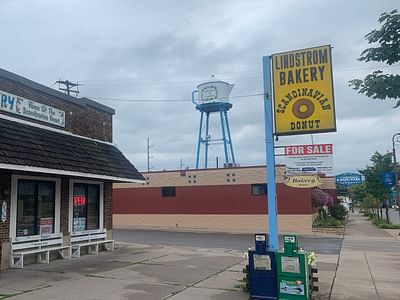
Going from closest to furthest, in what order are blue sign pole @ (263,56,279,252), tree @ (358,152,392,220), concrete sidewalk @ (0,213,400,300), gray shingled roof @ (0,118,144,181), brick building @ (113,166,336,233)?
concrete sidewalk @ (0,213,400,300) < blue sign pole @ (263,56,279,252) < gray shingled roof @ (0,118,144,181) < brick building @ (113,166,336,233) < tree @ (358,152,392,220)

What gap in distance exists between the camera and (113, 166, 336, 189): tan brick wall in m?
31.5

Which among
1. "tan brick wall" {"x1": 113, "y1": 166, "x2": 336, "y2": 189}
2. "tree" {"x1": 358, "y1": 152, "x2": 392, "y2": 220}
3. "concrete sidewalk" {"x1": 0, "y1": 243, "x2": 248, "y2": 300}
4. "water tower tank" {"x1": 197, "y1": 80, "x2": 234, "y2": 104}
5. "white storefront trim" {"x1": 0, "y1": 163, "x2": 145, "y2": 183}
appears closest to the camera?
"concrete sidewalk" {"x1": 0, "y1": 243, "x2": 248, "y2": 300}

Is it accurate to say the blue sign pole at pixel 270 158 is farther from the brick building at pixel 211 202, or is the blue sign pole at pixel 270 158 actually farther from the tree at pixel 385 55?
the brick building at pixel 211 202

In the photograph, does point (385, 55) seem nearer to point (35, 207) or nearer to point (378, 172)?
point (35, 207)

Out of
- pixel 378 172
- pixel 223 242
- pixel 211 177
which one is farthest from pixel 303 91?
pixel 378 172

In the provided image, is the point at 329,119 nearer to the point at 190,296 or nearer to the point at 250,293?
the point at 250,293

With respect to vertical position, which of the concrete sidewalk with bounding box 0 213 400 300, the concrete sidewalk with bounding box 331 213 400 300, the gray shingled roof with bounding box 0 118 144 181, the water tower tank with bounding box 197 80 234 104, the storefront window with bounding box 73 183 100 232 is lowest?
the concrete sidewalk with bounding box 331 213 400 300

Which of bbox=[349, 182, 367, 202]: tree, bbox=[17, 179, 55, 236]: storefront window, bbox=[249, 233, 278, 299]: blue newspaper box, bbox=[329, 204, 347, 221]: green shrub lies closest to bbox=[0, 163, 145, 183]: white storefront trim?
bbox=[17, 179, 55, 236]: storefront window

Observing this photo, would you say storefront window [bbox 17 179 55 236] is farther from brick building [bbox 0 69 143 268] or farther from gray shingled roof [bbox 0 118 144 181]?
gray shingled roof [bbox 0 118 144 181]

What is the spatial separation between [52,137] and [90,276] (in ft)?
16.6

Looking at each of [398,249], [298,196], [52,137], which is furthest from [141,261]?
[298,196]

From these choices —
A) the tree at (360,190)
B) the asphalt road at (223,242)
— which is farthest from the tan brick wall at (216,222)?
the tree at (360,190)

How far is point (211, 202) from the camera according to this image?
108ft

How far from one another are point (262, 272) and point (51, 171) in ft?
21.8
